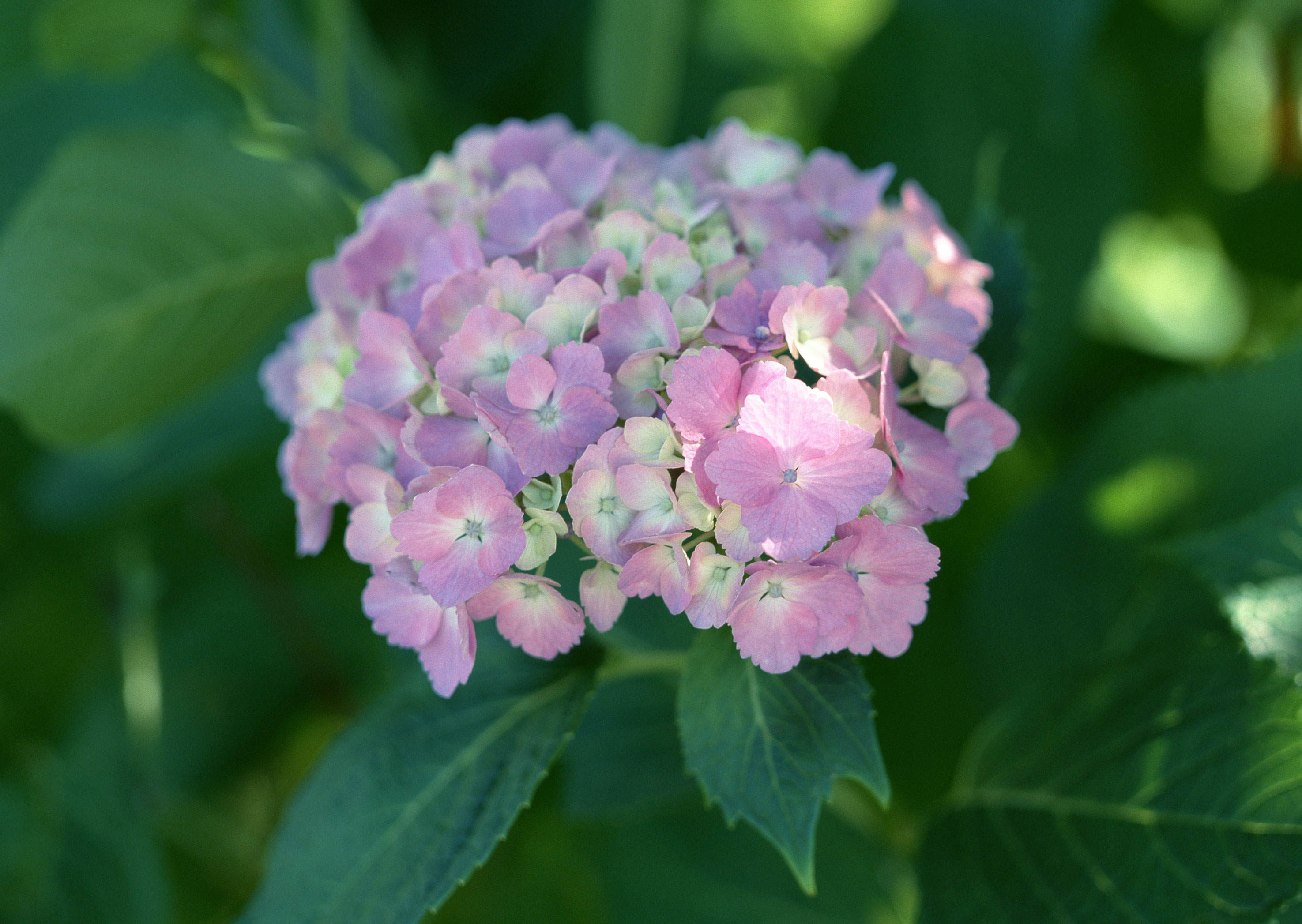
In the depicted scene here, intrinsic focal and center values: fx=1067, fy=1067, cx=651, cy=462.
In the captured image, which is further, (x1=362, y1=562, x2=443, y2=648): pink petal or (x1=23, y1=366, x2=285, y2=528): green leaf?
(x1=23, y1=366, x2=285, y2=528): green leaf

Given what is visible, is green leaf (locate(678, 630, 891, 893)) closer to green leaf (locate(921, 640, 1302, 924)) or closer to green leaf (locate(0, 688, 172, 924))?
green leaf (locate(921, 640, 1302, 924))

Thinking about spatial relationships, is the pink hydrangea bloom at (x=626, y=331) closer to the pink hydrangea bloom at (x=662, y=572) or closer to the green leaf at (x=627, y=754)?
the pink hydrangea bloom at (x=662, y=572)

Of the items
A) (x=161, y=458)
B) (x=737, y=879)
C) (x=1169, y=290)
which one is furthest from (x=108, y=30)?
(x=1169, y=290)

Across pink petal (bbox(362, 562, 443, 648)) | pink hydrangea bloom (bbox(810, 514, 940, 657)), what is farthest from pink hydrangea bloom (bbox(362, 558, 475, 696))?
pink hydrangea bloom (bbox(810, 514, 940, 657))

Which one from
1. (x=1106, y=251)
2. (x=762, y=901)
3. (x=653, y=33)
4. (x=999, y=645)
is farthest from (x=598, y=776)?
(x=1106, y=251)

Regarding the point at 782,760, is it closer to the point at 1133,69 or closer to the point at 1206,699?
the point at 1206,699

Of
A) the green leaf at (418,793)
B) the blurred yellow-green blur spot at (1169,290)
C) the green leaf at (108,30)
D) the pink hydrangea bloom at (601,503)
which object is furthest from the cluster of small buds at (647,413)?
the blurred yellow-green blur spot at (1169,290)
